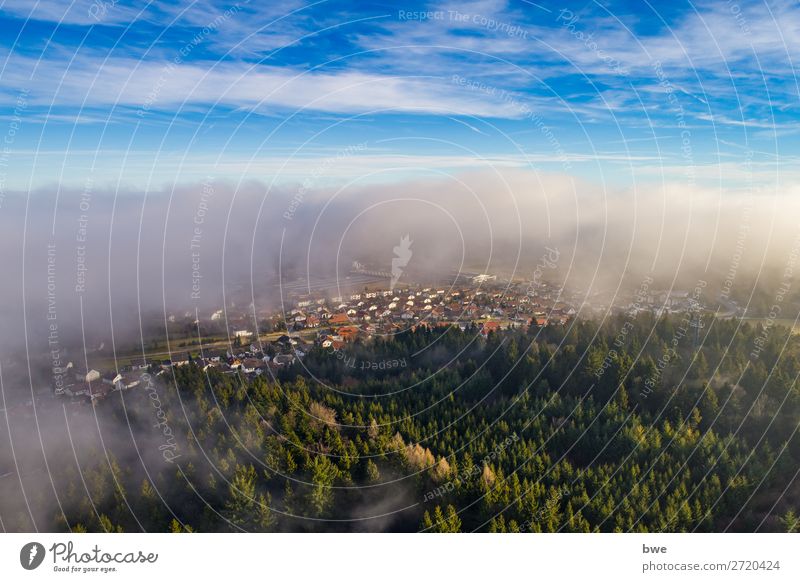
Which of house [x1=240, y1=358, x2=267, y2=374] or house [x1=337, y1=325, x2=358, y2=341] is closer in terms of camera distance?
house [x1=240, y1=358, x2=267, y2=374]

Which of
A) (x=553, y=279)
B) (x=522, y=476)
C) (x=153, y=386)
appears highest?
(x=553, y=279)

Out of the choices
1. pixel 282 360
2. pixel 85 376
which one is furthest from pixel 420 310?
pixel 85 376

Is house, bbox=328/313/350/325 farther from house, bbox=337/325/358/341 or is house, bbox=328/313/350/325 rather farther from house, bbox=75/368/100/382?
house, bbox=75/368/100/382

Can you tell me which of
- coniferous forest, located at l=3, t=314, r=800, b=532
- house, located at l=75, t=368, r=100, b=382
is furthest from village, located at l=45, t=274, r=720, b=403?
coniferous forest, located at l=3, t=314, r=800, b=532

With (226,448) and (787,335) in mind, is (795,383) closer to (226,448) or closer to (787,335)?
(787,335)

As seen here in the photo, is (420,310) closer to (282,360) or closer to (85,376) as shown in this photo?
(282,360)

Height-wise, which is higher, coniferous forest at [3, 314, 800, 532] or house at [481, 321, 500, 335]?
house at [481, 321, 500, 335]

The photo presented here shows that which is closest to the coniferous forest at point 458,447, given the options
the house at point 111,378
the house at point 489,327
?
the house at point 111,378

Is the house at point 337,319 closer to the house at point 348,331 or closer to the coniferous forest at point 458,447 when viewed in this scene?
the house at point 348,331
